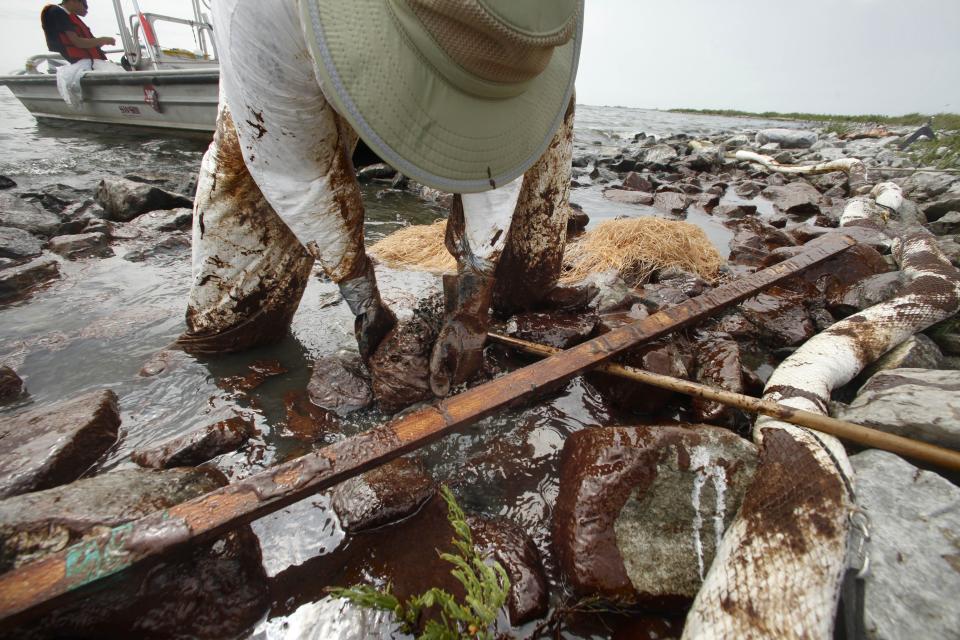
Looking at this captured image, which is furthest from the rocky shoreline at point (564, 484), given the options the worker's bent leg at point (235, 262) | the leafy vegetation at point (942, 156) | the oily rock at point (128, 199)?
the leafy vegetation at point (942, 156)

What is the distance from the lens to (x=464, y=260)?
2.38m

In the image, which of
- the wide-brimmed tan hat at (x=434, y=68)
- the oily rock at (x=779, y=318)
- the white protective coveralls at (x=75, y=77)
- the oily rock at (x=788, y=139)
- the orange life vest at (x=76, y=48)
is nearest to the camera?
the wide-brimmed tan hat at (x=434, y=68)

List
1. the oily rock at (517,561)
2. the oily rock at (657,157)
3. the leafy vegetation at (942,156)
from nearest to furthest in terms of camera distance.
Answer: the oily rock at (517,561), the leafy vegetation at (942,156), the oily rock at (657,157)

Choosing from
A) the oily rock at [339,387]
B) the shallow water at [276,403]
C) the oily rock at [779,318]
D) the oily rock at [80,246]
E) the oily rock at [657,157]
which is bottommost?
the shallow water at [276,403]

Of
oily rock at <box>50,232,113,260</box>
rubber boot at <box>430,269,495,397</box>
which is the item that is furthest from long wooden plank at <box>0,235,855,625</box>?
oily rock at <box>50,232,113,260</box>

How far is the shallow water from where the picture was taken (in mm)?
1755

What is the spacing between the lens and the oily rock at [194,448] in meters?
2.06

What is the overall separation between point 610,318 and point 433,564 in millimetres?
1838

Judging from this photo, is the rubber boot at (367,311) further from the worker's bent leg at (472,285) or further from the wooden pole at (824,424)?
the wooden pole at (824,424)

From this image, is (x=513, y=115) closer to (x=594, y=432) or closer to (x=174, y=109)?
(x=594, y=432)

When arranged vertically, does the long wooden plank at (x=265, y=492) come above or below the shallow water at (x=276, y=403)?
above

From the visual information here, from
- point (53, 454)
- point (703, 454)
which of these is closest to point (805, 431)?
point (703, 454)

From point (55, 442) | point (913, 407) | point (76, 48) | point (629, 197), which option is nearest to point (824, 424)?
point (913, 407)

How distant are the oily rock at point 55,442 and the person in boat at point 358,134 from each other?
29.6 inches
